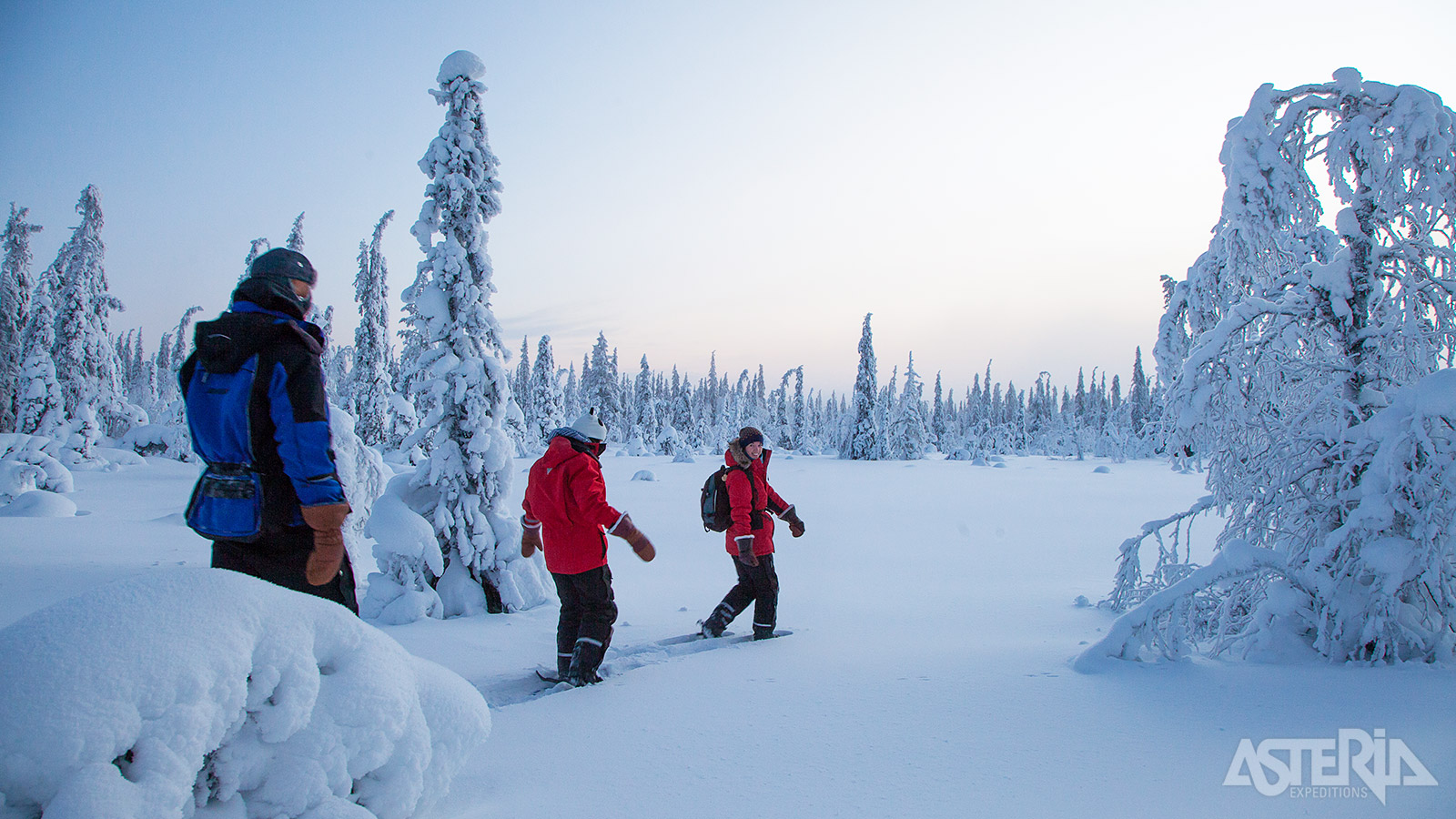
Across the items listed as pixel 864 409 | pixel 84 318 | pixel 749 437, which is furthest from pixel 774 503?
pixel 864 409

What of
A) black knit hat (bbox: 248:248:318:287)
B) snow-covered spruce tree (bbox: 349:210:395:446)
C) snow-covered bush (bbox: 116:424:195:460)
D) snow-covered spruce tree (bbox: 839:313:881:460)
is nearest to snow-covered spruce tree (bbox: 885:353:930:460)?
snow-covered spruce tree (bbox: 839:313:881:460)

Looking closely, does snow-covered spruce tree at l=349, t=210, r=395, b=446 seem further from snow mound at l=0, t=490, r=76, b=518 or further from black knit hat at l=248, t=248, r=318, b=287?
black knit hat at l=248, t=248, r=318, b=287

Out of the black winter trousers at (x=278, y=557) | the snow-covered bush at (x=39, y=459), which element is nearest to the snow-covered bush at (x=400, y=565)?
the black winter trousers at (x=278, y=557)

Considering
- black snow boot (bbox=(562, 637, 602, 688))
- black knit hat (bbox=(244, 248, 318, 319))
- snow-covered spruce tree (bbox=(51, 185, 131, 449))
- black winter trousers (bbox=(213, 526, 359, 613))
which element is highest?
snow-covered spruce tree (bbox=(51, 185, 131, 449))

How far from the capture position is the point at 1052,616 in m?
7.00

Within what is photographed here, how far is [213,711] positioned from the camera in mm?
1878

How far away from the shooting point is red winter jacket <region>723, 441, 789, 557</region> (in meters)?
5.89

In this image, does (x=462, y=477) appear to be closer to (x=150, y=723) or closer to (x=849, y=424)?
(x=150, y=723)

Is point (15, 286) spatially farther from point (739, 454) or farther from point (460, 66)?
point (739, 454)

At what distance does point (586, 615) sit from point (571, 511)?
0.72 m

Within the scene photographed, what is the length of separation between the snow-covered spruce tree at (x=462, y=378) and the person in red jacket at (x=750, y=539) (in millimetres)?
2950

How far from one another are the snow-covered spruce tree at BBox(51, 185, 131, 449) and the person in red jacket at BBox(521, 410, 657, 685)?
30.3m

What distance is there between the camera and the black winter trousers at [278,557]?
112 inches

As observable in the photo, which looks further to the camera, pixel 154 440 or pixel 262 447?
pixel 154 440
